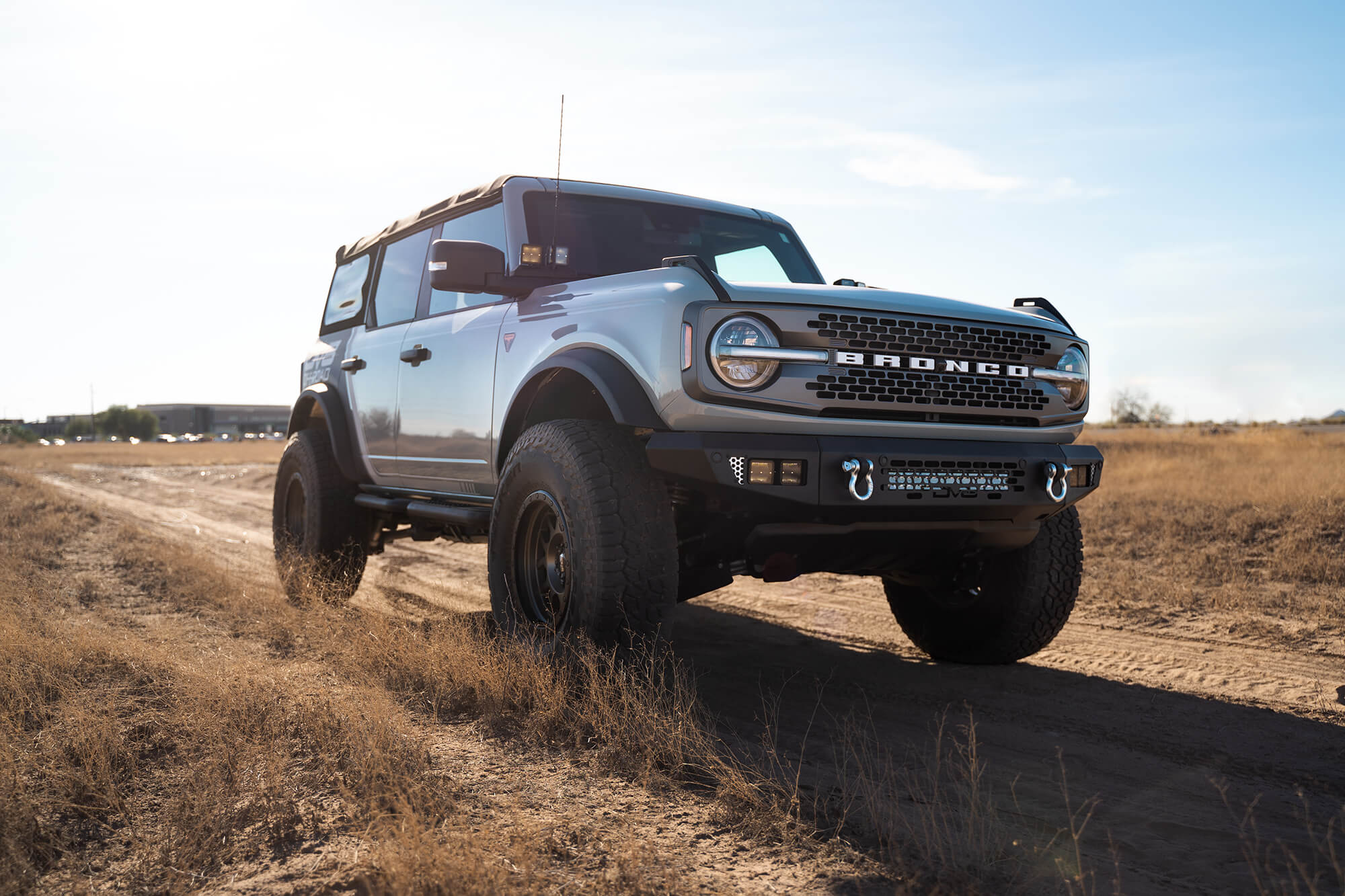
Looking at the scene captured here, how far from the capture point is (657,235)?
5.17 metres

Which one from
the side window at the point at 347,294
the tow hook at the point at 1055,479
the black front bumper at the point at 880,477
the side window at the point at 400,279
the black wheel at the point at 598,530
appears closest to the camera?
the black front bumper at the point at 880,477

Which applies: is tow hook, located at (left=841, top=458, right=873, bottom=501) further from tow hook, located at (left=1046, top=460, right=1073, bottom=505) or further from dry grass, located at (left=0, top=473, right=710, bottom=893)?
dry grass, located at (left=0, top=473, right=710, bottom=893)

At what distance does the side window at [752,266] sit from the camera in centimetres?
522

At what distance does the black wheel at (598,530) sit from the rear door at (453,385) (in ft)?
2.52

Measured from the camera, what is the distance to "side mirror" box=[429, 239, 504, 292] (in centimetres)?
442

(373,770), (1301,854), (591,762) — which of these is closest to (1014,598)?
(1301,854)

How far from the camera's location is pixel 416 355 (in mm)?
5555

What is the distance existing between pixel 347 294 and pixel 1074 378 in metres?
5.29

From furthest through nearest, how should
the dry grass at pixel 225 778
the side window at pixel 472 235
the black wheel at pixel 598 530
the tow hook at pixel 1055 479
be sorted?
the side window at pixel 472 235 → the tow hook at pixel 1055 479 → the black wheel at pixel 598 530 → the dry grass at pixel 225 778

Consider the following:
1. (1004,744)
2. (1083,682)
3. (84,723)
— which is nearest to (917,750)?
(1004,744)

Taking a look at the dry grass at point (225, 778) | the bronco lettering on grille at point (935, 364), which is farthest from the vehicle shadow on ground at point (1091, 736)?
the bronco lettering on grille at point (935, 364)

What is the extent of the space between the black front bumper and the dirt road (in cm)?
82

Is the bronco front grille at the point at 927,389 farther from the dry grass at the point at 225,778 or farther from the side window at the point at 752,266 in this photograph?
the side window at the point at 752,266

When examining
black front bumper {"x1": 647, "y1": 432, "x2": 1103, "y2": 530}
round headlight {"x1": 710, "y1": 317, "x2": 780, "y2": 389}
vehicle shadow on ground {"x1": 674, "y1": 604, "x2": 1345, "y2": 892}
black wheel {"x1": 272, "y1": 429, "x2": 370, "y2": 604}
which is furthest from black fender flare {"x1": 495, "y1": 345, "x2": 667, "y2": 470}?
black wheel {"x1": 272, "y1": 429, "x2": 370, "y2": 604}
